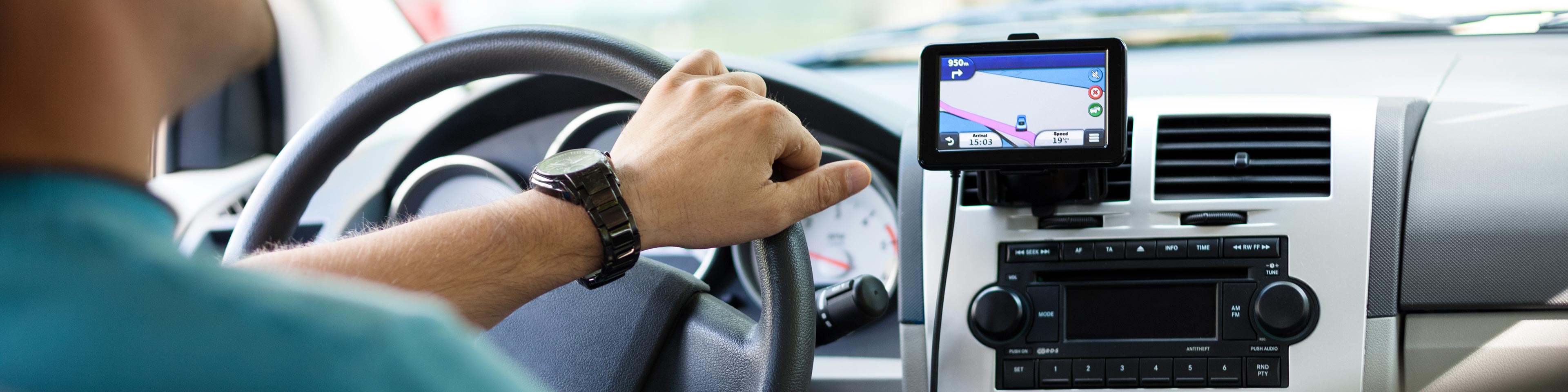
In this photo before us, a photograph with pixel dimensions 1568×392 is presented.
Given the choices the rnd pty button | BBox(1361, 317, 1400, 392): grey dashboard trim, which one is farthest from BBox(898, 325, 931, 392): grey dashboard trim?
BBox(1361, 317, 1400, 392): grey dashboard trim

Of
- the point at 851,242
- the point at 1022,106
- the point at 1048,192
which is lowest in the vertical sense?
the point at 851,242

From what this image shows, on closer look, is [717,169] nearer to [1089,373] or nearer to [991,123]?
[991,123]

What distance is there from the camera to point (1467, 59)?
62.4 inches

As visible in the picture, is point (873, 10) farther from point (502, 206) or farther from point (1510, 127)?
point (502, 206)

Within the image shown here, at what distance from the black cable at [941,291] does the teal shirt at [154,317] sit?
3.00ft

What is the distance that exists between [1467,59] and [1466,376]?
1.89 ft

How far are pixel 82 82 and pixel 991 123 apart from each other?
91 cm

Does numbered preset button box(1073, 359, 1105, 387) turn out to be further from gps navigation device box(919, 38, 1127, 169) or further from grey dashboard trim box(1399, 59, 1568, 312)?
grey dashboard trim box(1399, 59, 1568, 312)

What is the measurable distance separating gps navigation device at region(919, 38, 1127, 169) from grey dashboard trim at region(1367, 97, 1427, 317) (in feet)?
1.05

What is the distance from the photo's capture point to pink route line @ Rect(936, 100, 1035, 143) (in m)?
1.13

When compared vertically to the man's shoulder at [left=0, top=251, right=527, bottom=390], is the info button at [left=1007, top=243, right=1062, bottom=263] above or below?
below

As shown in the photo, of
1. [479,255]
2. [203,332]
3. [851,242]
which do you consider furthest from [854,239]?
[203,332]

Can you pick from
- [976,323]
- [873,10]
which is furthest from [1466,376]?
[873,10]

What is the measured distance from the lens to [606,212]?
0.82 metres
